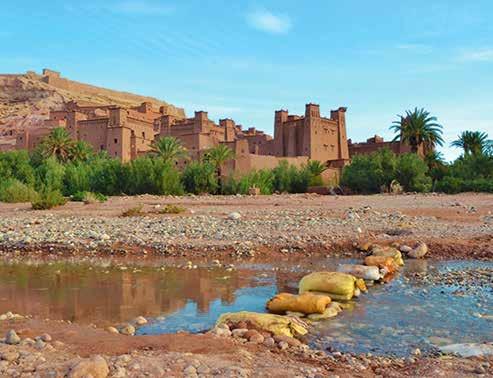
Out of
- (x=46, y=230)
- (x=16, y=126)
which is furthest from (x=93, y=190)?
(x=16, y=126)

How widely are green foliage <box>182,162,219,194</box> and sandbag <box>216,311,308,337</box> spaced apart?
28166 mm

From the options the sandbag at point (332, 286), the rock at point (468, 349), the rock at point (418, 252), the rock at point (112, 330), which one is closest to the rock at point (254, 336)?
the rock at point (112, 330)

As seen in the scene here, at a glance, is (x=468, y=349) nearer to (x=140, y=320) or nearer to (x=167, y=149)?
(x=140, y=320)

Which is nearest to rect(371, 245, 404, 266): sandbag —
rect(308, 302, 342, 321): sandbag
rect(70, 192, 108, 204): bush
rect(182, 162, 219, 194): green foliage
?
rect(308, 302, 342, 321): sandbag

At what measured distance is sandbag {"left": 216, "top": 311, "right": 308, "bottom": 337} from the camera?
5023 mm

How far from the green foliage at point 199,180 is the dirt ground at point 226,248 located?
13.5 m

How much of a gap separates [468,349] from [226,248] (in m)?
6.53

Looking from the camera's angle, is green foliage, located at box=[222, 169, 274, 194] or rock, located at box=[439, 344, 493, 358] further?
green foliage, located at box=[222, 169, 274, 194]

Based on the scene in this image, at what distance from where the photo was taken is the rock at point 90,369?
11.6 feet

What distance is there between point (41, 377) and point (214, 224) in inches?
406

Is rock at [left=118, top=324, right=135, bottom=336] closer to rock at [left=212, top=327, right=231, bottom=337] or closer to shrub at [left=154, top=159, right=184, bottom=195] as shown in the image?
rock at [left=212, top=327, right=231, bottom=337]

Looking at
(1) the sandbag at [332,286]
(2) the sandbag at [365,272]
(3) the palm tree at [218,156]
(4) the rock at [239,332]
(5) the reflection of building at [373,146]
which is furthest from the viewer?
(5) the reflection of building at [373,146]

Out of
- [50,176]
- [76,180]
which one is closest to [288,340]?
[76,180]

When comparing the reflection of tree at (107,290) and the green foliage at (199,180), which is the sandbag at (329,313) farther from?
the green foliage at (199,180)
